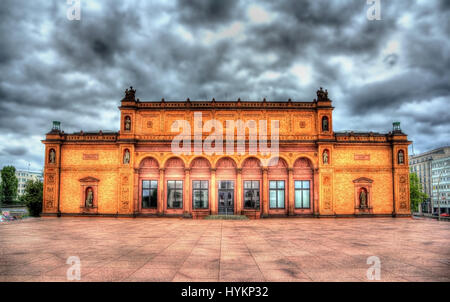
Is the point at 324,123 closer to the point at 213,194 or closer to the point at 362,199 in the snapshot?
the point at 362,199

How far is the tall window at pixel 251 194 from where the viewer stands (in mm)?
36875

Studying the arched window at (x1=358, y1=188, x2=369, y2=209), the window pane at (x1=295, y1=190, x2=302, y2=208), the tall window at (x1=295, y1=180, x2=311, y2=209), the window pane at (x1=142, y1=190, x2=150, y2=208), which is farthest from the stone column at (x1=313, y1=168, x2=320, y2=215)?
the window pane at (x1=142, y1=190, x2=150, y2=208)

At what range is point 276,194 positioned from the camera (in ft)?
122

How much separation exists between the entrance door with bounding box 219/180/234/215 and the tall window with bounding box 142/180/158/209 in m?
8.19

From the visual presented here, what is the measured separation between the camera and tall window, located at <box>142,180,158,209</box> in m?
36.9

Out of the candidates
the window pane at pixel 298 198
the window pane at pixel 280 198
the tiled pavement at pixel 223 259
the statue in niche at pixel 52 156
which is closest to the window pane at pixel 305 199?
the window pane at pixel 298 198

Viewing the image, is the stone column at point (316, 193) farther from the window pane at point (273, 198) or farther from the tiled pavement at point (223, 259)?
the tiled pavement at point (223, 259)

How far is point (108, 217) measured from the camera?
1427 inches

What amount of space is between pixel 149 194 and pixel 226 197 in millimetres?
9722

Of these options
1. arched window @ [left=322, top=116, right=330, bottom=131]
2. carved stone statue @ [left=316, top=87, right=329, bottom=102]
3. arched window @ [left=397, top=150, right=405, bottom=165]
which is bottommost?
arched window @ [left=397, top=150, right=405, bottom=165]

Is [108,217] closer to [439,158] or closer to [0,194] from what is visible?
[0,194]

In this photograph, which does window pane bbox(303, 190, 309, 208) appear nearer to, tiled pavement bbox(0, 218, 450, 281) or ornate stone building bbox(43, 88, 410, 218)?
ornate stone building bbox(43, 88, 410, 218)

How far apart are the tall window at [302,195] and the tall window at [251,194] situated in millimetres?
5011
